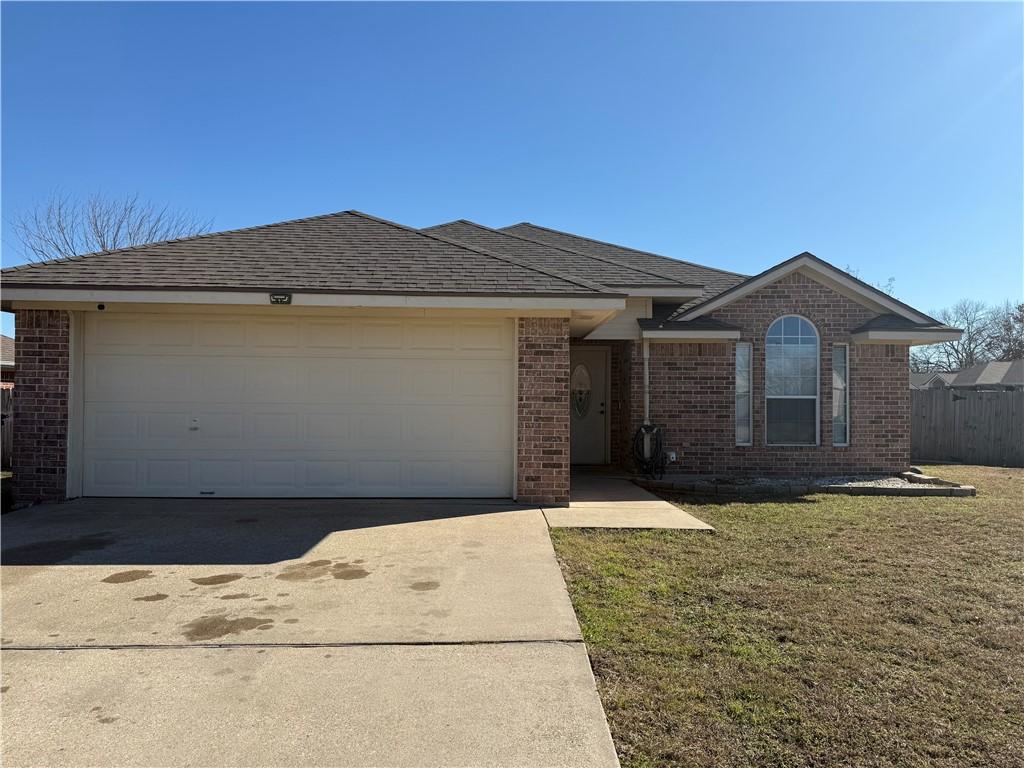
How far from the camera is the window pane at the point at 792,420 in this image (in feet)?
36.7

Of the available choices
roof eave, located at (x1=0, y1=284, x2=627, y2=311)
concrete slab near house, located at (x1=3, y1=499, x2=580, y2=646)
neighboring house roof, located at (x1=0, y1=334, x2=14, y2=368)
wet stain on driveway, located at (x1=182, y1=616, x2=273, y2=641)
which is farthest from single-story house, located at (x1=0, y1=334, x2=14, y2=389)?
wet stain on driveway, located at (x1=182, y1=616, x2=273, y2=641)

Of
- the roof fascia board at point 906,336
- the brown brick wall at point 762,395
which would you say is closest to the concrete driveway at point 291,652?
the brown brick wall at point 762,395

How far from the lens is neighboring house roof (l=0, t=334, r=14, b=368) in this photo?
21.2 m

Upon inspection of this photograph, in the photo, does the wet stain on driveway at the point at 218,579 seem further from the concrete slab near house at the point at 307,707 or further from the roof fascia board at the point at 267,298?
the roof fascia board at the point at 267,298

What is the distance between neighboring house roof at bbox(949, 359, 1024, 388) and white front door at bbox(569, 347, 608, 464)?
26213 millimetres

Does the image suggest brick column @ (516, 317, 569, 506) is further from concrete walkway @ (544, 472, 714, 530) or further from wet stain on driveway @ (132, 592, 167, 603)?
wet stain on driveway @ (132, 592, 167, 603)

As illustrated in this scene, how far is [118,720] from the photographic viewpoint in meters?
2.96

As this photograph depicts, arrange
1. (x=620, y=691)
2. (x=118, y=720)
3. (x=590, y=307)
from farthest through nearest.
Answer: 1. (x=590, y=307)
2. (x=620, y=691)
3. (x=118, y=720)

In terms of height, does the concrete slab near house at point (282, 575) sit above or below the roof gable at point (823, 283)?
below

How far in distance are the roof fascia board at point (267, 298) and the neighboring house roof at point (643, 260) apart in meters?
5.33

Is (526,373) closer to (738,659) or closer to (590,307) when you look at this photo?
(590,307)

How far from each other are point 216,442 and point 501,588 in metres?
5.08

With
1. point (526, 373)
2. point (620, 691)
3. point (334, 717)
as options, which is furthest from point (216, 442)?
point (620, 691)

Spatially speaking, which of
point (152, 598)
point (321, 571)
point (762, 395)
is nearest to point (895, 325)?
point (762, 395)
